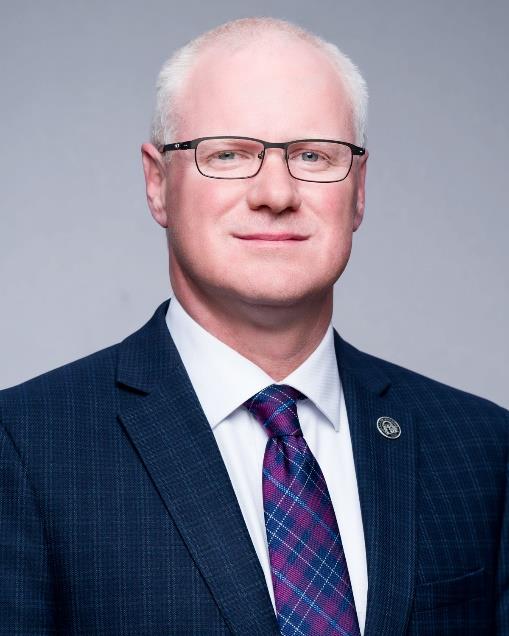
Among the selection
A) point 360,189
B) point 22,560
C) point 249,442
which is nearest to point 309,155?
point 360,189

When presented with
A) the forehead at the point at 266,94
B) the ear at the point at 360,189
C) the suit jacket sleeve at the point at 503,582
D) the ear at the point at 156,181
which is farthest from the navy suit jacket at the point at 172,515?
the forehead at the point at 266,94

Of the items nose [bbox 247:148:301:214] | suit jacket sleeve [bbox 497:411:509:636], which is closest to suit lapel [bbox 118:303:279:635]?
nose [bbox 247:148:301:214]

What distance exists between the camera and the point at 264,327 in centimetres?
296

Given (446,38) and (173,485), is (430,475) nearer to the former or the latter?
(173,485)

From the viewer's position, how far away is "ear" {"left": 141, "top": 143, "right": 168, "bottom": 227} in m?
3.10

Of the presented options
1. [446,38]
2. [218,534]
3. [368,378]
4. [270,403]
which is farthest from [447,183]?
[218,534]

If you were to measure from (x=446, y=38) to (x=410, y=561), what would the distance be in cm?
236

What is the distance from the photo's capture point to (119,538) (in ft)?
8.83

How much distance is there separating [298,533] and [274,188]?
0.72 meters

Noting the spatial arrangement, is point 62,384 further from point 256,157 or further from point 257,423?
point 256,157

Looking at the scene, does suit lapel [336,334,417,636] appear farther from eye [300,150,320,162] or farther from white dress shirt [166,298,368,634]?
eye [300,150,320,162]

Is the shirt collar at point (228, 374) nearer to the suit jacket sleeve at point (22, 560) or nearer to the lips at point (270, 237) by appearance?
→ the lips at point (270, 237)

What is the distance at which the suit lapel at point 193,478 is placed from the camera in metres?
2.64

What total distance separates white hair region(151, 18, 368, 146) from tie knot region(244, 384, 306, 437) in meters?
0.61
